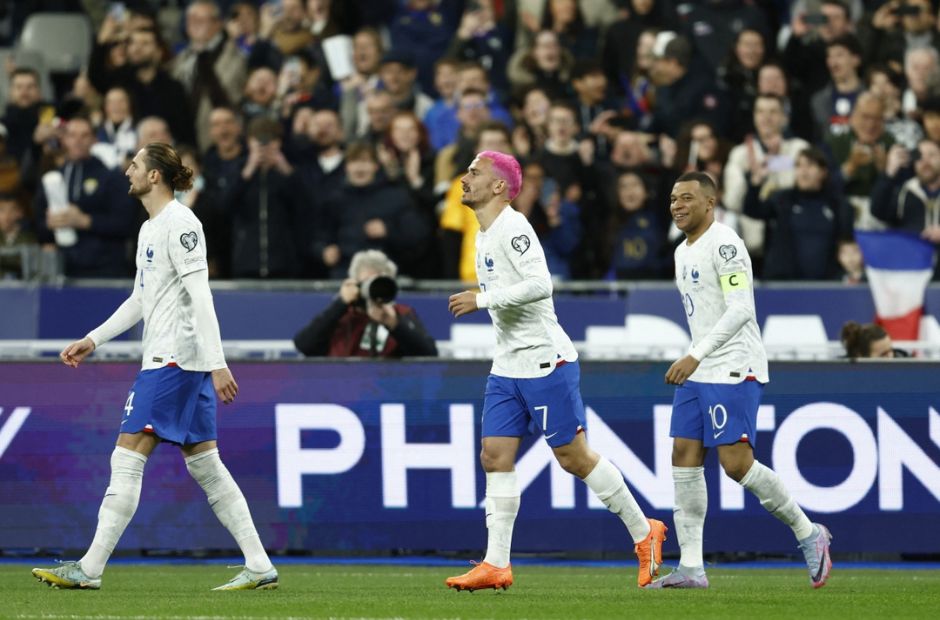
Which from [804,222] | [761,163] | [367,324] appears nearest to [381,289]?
[367,324]

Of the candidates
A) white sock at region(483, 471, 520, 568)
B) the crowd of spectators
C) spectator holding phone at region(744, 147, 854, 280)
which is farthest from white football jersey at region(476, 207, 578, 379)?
spectator holding phone at region(744, 147, 854, 280)

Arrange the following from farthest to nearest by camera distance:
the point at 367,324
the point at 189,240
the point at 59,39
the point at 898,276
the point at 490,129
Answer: the point at 59,39
the point at 490,129
the point at 898,276
the point at 367,324
the point at 189,240

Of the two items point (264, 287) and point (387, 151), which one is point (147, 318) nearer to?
point (264, 287)

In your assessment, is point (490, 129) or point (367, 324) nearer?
point (367, 324)

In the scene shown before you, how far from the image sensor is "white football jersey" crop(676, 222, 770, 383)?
9.59 m

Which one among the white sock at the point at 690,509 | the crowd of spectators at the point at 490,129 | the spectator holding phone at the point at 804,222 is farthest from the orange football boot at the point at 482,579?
the spectator holding phone at the point at 804,222

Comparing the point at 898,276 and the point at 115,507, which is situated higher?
the point at 898,276

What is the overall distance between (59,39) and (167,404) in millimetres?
12645

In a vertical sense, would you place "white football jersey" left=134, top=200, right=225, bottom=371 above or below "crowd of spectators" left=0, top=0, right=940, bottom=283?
below

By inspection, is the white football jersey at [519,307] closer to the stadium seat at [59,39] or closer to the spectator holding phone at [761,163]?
the spectator holding phone at [761,163]

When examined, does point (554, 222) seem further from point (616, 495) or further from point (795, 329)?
point (616, 495)

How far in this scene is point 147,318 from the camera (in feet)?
30.7

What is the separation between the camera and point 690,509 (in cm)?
986

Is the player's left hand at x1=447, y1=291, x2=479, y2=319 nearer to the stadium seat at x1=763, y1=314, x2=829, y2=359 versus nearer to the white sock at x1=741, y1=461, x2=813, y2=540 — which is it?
the white sock at x1=741, y1=461, x2=813, y2=540
